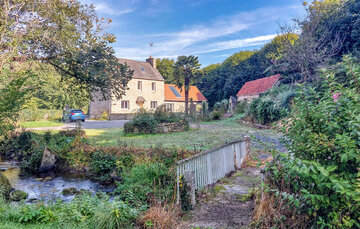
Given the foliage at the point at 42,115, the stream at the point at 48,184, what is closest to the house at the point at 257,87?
the stream at the point at 48,184

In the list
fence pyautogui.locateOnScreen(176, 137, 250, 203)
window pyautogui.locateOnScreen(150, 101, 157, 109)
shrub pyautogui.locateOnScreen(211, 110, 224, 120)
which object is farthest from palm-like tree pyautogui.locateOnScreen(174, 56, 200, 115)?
fence pyautogui.locateOnScreen(176, 137, 250, 203)

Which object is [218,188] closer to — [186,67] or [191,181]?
[191,181]

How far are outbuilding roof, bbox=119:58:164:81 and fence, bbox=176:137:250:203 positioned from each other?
93.8 feet

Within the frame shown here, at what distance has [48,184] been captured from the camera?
26.2ft

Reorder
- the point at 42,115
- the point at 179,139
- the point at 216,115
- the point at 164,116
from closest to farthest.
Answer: the point at 179,139 → the point at 164,116 → the point at 216,115 → the point at 42,115

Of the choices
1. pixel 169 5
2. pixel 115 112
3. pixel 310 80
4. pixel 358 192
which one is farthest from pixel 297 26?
pixel 115 112

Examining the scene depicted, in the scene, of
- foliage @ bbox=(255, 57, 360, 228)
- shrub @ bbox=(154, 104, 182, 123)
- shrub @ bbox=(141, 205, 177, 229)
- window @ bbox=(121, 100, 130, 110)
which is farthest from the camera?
window @ bbox=(121, 100, 130, 110)

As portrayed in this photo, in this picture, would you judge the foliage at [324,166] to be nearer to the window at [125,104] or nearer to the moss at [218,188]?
the moss at [218,188]

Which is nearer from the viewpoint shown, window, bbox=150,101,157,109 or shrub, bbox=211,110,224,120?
shrub, bbox=211,110,224,120

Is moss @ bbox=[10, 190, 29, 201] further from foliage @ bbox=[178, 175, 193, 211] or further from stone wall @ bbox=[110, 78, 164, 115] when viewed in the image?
stone wall @ bbox=[110, 78, 164, 115]

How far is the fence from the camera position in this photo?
15.7ft

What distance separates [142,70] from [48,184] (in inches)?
1148

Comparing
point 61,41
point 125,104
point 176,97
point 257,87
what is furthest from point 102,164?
point 176,97

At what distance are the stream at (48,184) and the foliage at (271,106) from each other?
11686 millimetres
